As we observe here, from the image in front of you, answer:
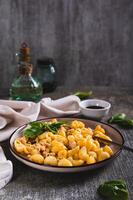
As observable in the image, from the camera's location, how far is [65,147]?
1.05 meters

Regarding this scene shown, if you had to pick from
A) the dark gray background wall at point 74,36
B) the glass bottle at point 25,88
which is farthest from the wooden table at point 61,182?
the dark gray background wall at point 74,36

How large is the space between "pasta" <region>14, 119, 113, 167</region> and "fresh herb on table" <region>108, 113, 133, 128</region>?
21cm

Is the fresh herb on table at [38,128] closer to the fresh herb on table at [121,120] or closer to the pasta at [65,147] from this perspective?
the pasta at [65,147]

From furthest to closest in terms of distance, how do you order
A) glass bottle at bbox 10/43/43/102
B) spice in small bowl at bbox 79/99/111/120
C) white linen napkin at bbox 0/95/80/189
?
1. glass bottle at bbox 10/43/43/102
2. spice in small bowl at bbox 79/99/111/120
3. white linen napkin at bbox 0/95/80/189

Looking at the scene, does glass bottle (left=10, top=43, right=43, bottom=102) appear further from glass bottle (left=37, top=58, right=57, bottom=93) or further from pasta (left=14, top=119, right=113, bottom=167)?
pasta (left=14, top=119, right=113, bottom=167)

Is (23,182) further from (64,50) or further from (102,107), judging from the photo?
(64,50)

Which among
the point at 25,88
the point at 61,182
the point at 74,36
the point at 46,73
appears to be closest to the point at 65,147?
the point at 61,182

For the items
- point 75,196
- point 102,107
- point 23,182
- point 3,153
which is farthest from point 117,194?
point 102,107

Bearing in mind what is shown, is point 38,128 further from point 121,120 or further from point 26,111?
point 121,120

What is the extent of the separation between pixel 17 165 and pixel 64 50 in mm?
896

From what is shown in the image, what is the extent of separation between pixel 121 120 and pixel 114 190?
496 millimetres

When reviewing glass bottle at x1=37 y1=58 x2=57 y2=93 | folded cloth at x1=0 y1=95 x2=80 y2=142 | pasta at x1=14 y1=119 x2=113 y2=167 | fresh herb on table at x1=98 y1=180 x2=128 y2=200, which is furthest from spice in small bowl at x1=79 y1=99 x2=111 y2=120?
fresh herb on table at x1=98 y1=180 x2=128 y2=200

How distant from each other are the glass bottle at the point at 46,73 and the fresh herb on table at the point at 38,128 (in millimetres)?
568

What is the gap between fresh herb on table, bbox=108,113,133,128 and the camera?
4.41 feet
